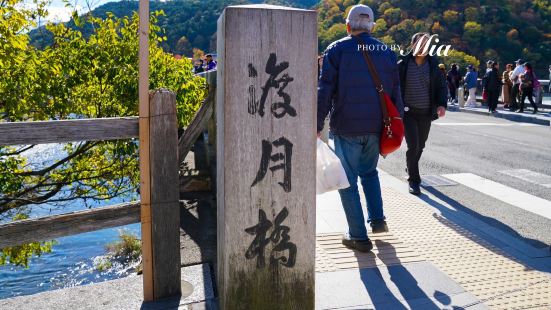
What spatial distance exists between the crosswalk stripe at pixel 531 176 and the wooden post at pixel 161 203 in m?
5.38

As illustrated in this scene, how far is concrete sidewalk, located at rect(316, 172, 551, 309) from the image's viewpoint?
2.97 metres

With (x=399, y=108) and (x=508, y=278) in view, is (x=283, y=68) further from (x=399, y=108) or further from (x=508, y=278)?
(x=508, y=278)

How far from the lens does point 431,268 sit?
343 centimetres

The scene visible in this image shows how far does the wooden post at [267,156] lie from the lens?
2330mm

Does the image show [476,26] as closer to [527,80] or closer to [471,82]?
[471,82]

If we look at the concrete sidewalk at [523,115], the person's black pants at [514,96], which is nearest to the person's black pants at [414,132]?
the concrete sidewalk at [523,115]

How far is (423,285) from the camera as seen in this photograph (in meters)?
3.17

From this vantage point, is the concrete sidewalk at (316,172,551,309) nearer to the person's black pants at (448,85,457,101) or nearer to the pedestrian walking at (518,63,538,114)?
the pedestrian walking at (518,63,538,114)

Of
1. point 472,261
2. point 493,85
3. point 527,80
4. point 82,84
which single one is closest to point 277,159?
point 472,261

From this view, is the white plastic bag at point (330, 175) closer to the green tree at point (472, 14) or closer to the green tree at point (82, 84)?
the green tree at point (82, 84)

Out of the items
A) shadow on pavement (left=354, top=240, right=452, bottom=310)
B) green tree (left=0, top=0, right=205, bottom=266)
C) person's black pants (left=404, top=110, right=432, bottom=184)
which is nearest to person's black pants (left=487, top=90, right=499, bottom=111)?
person's black pants (left=404, top=110, right=432, bottom=184)

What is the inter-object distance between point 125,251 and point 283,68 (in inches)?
273

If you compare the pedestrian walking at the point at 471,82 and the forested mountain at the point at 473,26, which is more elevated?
the forested mountain at the point at 473,26

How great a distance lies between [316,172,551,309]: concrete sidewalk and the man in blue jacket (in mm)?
273
